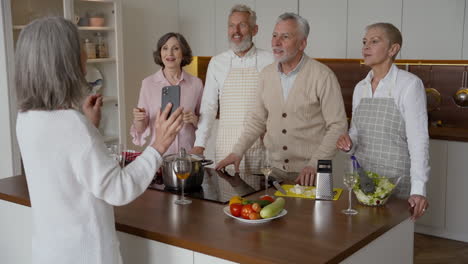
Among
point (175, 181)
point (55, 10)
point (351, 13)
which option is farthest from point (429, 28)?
point (55, 10)

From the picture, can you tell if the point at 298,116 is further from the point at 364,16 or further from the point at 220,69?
the point at 364,16

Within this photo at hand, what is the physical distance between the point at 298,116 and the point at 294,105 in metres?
0.06

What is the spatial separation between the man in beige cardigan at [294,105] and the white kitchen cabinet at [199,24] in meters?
2.62

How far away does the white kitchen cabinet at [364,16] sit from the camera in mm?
4438

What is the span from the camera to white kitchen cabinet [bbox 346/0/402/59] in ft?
14.6

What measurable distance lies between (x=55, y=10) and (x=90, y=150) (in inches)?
124

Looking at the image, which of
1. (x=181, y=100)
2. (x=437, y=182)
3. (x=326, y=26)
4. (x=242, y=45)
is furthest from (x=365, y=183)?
(x=326, y=26)

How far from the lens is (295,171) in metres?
3.08

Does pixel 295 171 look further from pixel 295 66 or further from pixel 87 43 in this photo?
pixel 87 43

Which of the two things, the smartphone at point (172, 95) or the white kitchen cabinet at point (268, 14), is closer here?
the smartphone at point (172, 95)

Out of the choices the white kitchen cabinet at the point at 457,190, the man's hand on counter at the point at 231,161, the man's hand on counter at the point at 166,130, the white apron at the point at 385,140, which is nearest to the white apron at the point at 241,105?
the man's hand on counter at the point at 231,161

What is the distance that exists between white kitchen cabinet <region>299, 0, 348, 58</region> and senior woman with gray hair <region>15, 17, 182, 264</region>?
321 cm

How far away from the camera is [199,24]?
226 inches

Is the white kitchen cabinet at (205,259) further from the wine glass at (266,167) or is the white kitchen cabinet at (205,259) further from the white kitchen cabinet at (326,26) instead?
the white kitchen cabinet at (326,26)
